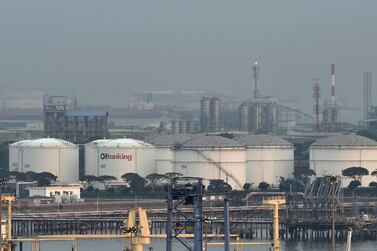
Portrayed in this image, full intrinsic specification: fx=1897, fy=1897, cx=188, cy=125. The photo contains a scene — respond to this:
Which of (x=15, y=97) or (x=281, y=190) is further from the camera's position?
(x=15, y=97)

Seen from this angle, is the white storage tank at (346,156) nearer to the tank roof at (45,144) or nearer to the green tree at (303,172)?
the green tree at (303,172)

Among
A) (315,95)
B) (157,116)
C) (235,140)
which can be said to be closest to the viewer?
(235,140)

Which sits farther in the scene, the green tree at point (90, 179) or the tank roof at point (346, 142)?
the tank roof at point (346, 142)

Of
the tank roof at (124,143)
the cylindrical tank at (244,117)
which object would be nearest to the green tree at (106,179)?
the tank roof at (124,143)

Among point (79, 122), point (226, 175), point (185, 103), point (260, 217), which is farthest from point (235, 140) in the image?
point (185, 103)

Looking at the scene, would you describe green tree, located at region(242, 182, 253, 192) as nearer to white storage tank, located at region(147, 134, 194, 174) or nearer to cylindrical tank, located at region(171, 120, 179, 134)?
white storage tank, located at region(147, 134, 194, 174)

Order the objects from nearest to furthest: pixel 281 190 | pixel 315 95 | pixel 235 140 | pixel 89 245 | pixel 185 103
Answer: pixel 89 245, pixel 281 190, pixel 235 140, pixel 315 95, pixel 185 103

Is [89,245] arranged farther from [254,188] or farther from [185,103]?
[185,103]
